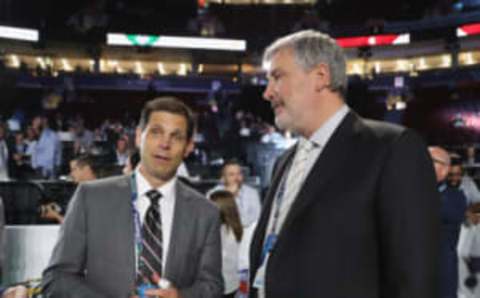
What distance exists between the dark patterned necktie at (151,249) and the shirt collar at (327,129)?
0.53 m

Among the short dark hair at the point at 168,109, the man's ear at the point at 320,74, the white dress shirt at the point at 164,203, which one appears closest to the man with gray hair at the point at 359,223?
the man's ear at the point at 320,74

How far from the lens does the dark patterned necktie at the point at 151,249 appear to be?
1.66 m

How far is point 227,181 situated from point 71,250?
3762 mm

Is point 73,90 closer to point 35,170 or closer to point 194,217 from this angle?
point 35,170

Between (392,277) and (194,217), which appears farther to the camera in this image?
(194,217)

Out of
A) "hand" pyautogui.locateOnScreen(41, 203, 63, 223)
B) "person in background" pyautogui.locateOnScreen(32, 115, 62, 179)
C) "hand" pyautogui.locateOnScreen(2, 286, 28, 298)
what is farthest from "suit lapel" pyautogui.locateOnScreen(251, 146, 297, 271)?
Answer: "person in background" pyautogui.locateOnScreen(32, 115, 62, 179)

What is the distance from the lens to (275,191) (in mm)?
1631

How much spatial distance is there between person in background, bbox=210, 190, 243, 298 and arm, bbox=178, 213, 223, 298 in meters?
1.89

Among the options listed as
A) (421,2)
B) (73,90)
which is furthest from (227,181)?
(421,2)

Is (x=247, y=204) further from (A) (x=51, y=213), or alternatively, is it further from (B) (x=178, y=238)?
(B) (x=178, y=238)

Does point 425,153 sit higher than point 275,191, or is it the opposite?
point 425,153

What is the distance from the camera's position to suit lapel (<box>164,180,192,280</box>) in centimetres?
169

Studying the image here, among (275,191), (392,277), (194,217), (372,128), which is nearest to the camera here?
(392,277)

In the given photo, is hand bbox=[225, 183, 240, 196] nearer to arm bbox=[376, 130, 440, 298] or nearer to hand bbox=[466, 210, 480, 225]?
hand bbox=[466, 210, 480, 225]
